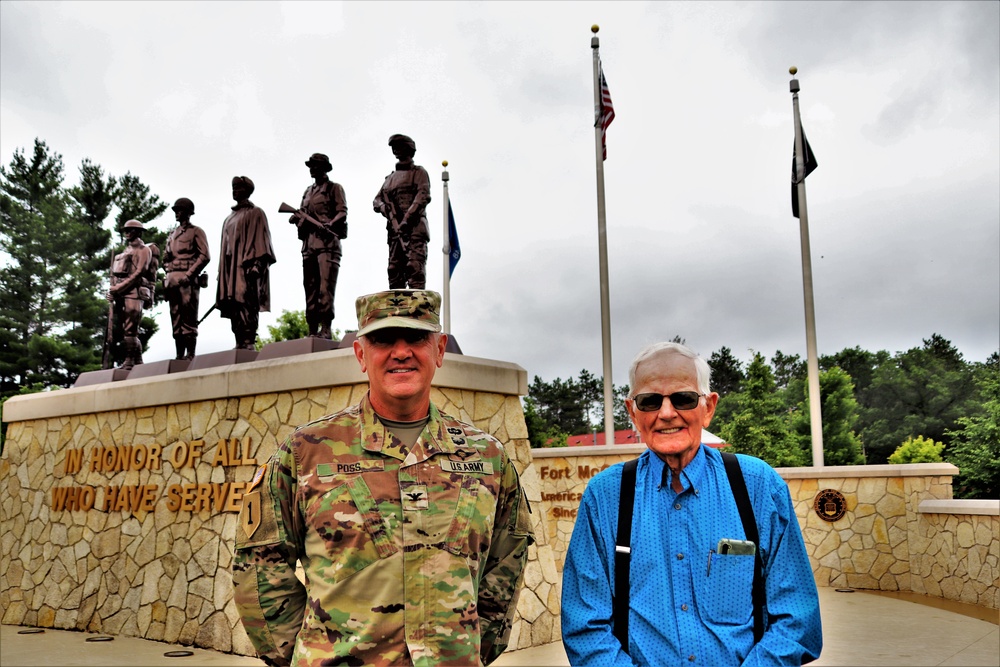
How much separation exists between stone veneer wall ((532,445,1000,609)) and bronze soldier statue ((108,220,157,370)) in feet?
17.4

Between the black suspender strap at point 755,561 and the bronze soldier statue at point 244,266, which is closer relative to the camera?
the black suspender strap at point 755,561

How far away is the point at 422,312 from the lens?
2385 millimetres

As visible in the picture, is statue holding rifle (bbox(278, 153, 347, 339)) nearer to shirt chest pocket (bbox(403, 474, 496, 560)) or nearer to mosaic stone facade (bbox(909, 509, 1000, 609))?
shirt chest pocket (bbox(403, 474, 496, 560))

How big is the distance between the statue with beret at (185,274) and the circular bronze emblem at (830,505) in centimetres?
850

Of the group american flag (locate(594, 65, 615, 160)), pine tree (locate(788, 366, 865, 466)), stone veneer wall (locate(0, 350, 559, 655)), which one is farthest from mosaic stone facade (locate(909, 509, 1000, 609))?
pine tree (locate(788, 366, 865, 466))

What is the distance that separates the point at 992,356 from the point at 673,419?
37.5 meters

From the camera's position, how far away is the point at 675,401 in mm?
2131

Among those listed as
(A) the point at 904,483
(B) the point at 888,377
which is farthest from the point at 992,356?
(A) the point at 904,483

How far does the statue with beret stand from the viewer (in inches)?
356

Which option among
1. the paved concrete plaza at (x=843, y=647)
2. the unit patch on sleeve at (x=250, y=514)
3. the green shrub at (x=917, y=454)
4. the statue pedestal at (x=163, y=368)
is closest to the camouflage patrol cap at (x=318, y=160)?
the statue pedestal at (x=163, y=368)

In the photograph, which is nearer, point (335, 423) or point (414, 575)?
point (414, 575)

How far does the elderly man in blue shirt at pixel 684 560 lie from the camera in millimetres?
1975

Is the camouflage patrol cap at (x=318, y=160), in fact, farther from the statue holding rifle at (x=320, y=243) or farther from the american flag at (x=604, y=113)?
the american flag at (x=604, y=113)

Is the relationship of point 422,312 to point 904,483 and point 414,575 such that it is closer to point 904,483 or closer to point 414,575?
point 414,575
